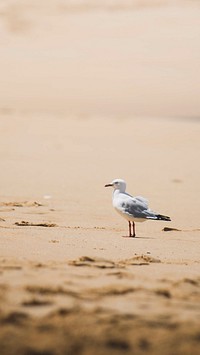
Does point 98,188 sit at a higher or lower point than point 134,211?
higher

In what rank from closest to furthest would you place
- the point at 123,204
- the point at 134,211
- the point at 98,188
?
1. the point at 134,211
2. the point at 123,204
3. the point at 98,188

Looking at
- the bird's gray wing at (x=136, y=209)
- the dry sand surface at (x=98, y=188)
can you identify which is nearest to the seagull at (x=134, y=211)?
the bird's gray wing at (x=136, y=209)

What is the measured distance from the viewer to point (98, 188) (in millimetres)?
11852

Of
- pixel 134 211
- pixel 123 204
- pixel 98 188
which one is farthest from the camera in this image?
pixel 98 188

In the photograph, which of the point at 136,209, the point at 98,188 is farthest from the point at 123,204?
the point at 98,188

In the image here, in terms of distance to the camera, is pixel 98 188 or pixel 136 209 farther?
pixel 98 188

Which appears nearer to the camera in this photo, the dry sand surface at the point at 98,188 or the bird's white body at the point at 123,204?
the dry sand surface at the point at 98,188

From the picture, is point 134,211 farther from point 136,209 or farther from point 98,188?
point 98,188

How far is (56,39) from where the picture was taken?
136ft

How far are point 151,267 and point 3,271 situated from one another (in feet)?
3.49

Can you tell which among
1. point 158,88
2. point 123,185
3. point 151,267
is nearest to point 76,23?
point 158,88

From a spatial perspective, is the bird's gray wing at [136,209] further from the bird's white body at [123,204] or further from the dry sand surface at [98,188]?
the dry sand surface at [98,188]

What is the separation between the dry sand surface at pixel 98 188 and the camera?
3760 mm

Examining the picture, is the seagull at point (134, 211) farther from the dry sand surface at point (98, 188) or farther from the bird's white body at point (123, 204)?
the dry sand surface at point (98, 188)
